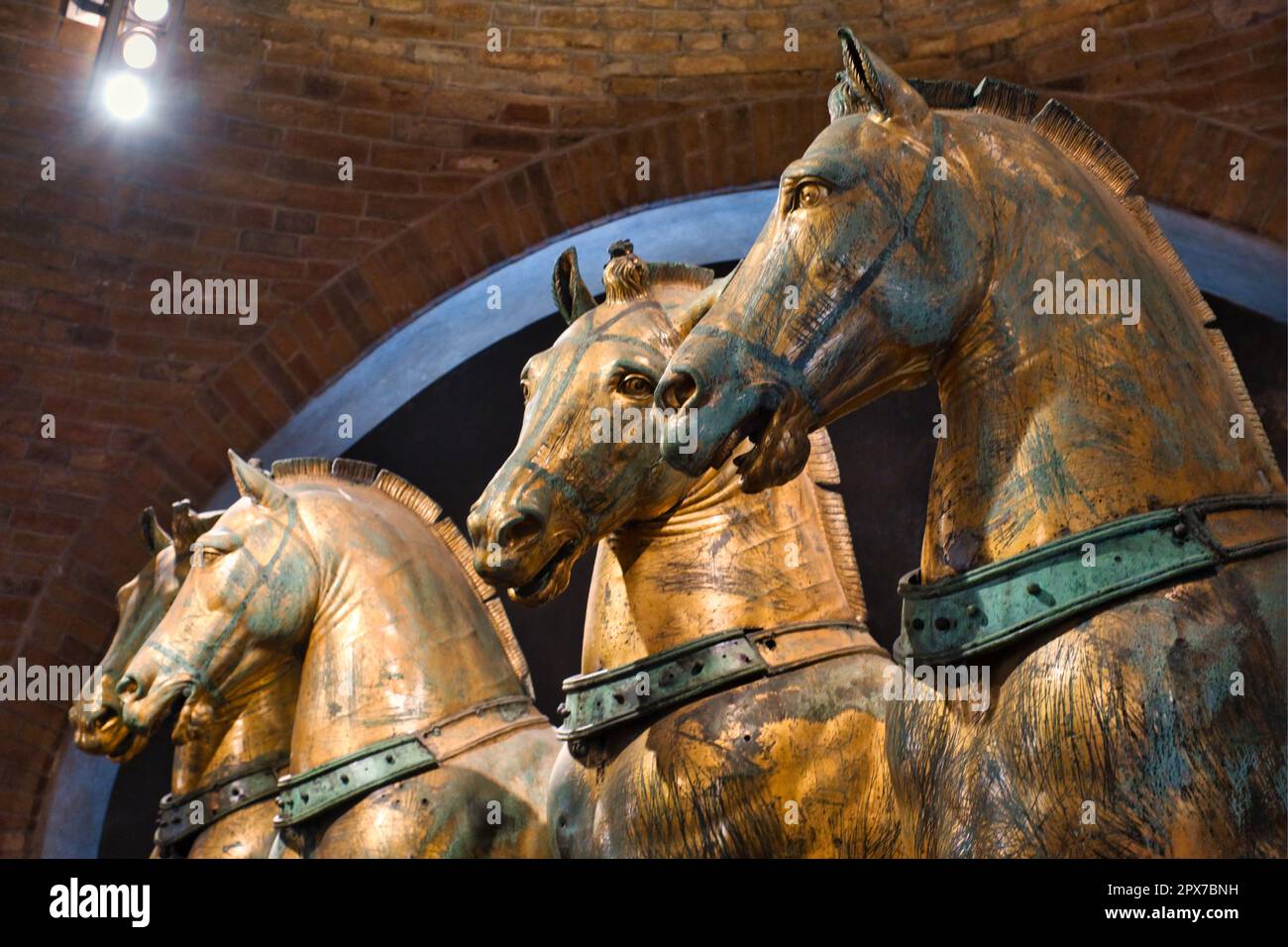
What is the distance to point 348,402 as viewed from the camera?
6.21 meters

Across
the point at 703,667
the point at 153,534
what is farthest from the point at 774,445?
the point at 153,534

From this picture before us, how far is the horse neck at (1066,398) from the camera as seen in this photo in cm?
216

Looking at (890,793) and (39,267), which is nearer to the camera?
(890,793)

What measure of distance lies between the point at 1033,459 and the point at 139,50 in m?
4.72

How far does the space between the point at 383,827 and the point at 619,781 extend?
82 cm

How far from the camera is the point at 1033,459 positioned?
7.23 ft

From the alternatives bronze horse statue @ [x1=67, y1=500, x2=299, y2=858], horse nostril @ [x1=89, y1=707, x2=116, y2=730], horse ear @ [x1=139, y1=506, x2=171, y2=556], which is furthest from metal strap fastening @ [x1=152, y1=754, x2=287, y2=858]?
horse ear @ [x1=139, y1=506, x2=171, y2=556]

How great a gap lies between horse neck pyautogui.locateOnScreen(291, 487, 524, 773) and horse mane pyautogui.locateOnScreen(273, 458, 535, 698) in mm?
83

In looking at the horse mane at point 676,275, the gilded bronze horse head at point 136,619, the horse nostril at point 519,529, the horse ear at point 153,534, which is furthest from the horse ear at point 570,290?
the horse ear at point 153,534

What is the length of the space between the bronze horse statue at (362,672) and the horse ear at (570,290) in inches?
31.6

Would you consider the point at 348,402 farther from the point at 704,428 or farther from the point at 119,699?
the point at 704,428

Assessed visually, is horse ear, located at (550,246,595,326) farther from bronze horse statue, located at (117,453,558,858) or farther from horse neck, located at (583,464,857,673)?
bronze horse statue, located at (117,453,558,858)

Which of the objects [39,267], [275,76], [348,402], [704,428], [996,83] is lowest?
[704,428]
